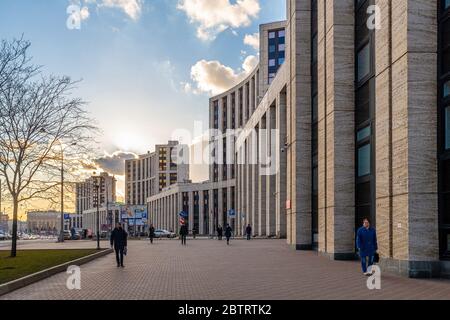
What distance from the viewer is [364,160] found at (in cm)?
2197

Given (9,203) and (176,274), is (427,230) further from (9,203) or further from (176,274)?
(9,203)

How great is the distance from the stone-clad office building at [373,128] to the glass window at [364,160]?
4 cm

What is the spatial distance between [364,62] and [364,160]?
383 cm

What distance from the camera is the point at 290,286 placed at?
13.6 meters

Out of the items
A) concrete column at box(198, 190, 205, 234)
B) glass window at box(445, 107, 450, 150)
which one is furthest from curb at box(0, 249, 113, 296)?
concrete column at box(198, 190, 205, 234)

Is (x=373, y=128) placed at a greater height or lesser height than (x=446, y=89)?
lesser

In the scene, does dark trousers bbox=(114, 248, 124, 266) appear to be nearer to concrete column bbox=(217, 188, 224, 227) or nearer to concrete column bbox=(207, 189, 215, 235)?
concrete column bbox=(207, 189, 215, 235)

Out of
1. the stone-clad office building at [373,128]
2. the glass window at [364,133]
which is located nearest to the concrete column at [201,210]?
the stone-clad office building at [373,128]

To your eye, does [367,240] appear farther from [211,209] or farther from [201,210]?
[201,210]

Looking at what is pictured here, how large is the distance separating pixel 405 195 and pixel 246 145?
2214 inches

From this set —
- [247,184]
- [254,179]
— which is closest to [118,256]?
[254,179]

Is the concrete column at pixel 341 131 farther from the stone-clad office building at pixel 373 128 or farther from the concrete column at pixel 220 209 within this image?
the concrete column at pixel 220 209

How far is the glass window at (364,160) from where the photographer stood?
70.5 feet
